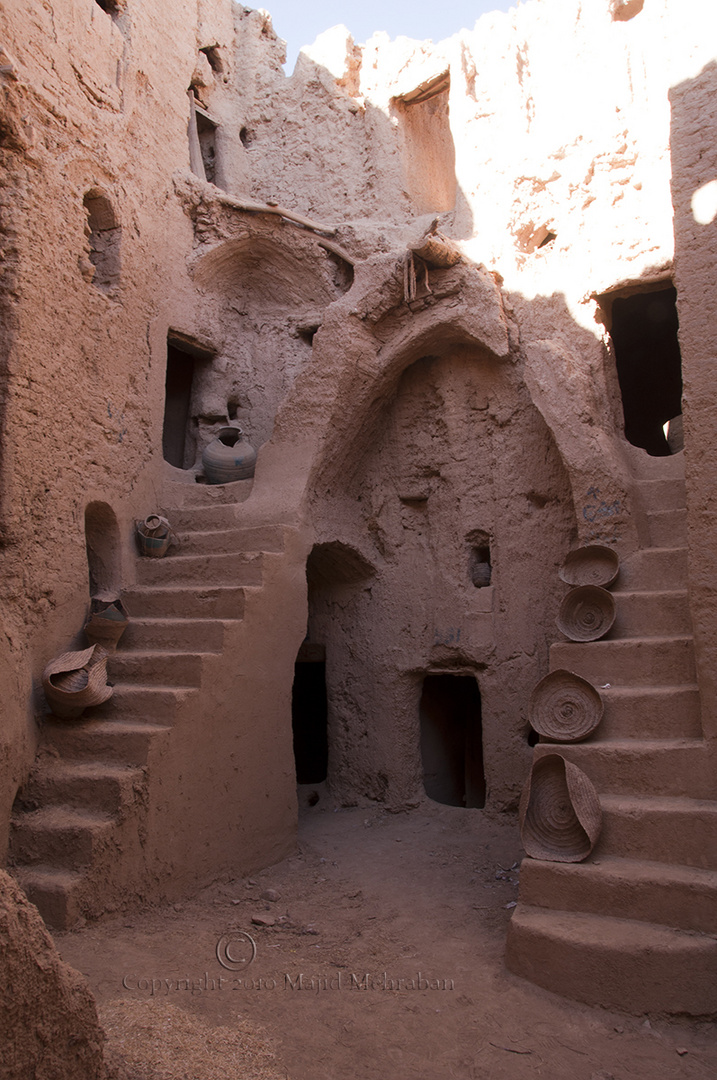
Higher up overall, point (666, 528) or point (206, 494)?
point (206, 494)

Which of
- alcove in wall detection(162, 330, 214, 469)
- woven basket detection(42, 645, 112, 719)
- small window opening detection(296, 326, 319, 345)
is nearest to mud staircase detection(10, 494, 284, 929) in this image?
woven basket detection(42, 645, 112, 719)

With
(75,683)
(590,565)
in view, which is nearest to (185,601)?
(75,683)

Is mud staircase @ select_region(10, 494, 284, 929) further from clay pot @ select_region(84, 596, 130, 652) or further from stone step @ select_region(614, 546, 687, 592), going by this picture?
stone step @ select_region(614, 546, 687, 592)

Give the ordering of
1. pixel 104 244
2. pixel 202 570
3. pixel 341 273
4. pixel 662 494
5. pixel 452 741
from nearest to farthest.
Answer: pixel 662 494
pixel 202 570
pixel 104 244
pixel 452 741
pixel 341 273

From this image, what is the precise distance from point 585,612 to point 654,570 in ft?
1.87

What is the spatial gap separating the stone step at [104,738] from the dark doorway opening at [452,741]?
359 centimetres

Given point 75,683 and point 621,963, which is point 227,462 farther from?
point 621,963

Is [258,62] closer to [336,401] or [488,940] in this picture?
[336,401]

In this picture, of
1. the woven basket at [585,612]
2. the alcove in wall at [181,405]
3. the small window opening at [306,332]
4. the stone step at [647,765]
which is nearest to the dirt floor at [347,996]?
the stone step at [647,765]

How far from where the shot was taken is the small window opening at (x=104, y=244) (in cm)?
643

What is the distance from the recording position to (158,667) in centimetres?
525

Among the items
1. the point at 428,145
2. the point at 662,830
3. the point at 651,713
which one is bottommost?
the point at 662,830

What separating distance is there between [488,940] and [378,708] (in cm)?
322

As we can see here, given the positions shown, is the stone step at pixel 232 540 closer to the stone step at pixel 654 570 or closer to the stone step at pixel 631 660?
the stone step at pixel 631 660
